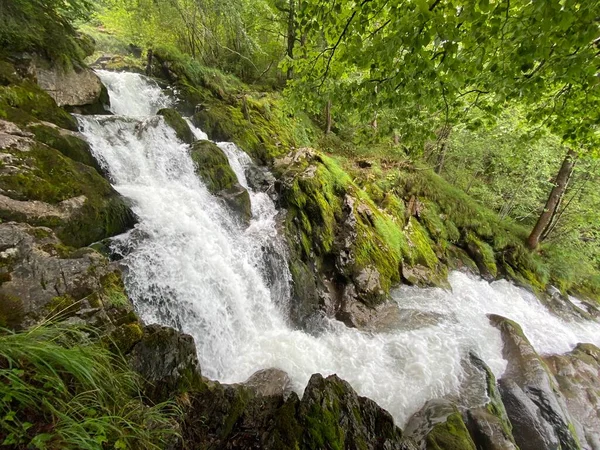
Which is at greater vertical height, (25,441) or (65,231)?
(25,441)

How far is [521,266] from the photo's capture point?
1241 centimetres

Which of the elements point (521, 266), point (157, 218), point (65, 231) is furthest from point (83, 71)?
point (521, 266)

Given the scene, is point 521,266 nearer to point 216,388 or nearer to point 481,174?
point 481,174

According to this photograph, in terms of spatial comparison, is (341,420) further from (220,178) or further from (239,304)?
(220,178)

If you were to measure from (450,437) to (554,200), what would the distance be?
465 inches

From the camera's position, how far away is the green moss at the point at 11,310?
98.2 inches

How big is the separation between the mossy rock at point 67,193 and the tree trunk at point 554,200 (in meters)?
13.8

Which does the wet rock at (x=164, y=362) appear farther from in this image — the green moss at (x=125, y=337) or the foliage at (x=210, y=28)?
the foliage at (x=210, y=28)

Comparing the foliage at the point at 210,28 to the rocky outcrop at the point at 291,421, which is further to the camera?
the foliage at the point at 210,28

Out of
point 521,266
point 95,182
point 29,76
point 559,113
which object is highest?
point 559,113

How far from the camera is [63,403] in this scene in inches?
69.6

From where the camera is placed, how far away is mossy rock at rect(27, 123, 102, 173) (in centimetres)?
517

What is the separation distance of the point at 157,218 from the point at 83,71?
16.7 feet

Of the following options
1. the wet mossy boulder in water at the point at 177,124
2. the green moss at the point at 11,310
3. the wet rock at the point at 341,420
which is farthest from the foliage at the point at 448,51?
the wet mossy boulder in water at the point at 177,124
